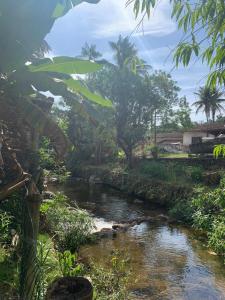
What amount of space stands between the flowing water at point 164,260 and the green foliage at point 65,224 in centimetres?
53

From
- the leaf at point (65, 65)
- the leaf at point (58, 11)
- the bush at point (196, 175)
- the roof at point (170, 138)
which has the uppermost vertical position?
the roof at point (170, 138)

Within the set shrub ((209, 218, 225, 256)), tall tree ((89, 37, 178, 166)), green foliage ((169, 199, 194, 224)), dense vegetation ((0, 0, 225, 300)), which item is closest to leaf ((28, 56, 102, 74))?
dense vegetation ((0, 0, 225, 300))

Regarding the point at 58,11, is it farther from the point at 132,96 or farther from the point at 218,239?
the point at 132,96

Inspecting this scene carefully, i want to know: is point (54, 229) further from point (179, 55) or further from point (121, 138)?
point (121, 138)

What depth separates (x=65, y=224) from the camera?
37.8ft

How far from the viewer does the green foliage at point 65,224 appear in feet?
37.4

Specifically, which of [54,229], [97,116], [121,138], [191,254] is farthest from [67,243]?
[121,138]

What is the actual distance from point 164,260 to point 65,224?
130 inches

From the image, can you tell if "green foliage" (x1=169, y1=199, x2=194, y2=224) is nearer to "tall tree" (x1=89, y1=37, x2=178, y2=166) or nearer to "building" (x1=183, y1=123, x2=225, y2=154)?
"building" (x1=183, y1=123, x2=225, y2=154)

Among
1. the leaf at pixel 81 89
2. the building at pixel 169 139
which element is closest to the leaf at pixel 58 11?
the leaf at pixel 81 89

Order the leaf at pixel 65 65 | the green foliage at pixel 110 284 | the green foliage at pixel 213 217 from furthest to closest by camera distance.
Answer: the green foliage at pixel 213 217
the green foliage at pixel 110 284
the leaf at pixel 65 65

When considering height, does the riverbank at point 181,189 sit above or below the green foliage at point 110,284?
above

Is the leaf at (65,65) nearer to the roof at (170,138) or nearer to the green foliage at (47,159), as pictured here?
the green foliage at (47,159)

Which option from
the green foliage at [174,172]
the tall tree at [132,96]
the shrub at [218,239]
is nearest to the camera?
the shrub at [218,239]
